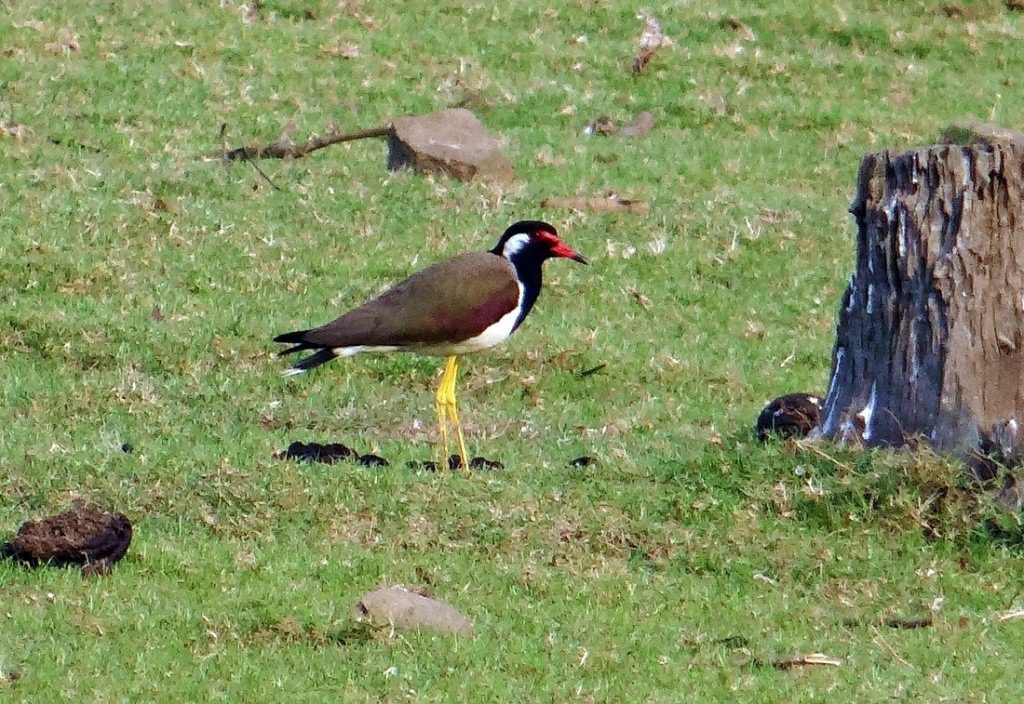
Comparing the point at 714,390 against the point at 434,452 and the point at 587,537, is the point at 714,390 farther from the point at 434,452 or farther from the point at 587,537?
the point at 587,537

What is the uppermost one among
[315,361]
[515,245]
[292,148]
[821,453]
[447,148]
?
[515,245]

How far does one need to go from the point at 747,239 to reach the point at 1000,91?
6693 millimetres

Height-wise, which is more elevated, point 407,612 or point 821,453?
point 821,453

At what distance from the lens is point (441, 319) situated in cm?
991

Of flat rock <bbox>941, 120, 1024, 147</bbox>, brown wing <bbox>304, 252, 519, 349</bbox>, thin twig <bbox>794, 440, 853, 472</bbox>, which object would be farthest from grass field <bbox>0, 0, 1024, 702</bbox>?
flat rock <bbox>941, 120, 1024, 147</bbox>

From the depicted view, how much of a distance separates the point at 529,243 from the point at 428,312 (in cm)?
102

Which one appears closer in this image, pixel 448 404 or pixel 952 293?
pixel 952 293

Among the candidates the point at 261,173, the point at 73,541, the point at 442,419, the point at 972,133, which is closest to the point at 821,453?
the point at 442,419

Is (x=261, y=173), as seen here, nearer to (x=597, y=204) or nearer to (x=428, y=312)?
(x=597, y=204)

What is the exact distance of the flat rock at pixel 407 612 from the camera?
7.13 metres

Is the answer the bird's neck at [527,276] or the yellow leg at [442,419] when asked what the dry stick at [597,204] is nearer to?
the bird's neck at [527,276]

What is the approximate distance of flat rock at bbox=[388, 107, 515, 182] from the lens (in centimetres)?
1506

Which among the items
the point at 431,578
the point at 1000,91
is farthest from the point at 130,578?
the point at 1000,91

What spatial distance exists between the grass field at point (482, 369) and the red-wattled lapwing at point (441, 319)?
497 millimetres
